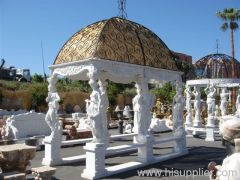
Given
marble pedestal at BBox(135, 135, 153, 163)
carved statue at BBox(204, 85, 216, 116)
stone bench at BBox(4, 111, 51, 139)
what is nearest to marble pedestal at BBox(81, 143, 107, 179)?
marble pedestal at BBox(135, 135, 153, 163)

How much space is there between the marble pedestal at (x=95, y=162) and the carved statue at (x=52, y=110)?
205cm

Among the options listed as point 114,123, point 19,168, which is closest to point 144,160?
point 19,168

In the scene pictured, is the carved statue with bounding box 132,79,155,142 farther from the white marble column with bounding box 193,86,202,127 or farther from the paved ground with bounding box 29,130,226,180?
the white marble column with bounding box 193,86,202,127

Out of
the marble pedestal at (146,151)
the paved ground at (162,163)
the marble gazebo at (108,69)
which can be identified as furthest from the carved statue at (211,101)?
the marble pedestal at (146,151)

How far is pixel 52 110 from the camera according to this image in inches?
370

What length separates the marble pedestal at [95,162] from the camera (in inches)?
301

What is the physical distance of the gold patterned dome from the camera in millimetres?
8602

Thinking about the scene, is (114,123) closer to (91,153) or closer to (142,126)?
(142,126)

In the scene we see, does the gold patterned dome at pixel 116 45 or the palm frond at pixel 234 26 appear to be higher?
the palm frond at pixel 234 26

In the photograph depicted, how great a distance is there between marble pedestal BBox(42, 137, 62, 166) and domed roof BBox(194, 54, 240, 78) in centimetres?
1290

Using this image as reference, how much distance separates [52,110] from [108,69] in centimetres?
233

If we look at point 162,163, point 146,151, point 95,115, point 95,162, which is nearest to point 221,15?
point 162,163

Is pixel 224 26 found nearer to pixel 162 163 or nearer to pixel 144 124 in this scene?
pixel 144 124

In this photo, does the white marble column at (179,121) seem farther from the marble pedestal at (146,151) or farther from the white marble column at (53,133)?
the white marble column at (53,133)
